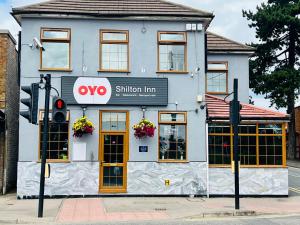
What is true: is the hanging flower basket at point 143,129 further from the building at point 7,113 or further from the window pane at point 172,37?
the building at point 7,113

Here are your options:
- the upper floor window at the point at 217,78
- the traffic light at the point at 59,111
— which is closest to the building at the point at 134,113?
the upper floor window at the point at 217,78

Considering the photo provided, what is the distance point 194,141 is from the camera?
19094 millimetres

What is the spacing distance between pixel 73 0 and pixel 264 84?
80.2 feet

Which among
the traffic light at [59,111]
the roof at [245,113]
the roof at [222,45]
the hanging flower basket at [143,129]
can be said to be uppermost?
the roof at [222,45]

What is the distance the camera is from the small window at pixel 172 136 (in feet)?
62.5

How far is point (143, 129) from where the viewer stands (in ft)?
60.5

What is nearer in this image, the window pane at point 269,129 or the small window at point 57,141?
the small window at point 57,141

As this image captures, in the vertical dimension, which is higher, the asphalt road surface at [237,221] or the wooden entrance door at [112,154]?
the wooden entrance door at [112,154]

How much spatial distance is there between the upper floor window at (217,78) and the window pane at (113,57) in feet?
18.8

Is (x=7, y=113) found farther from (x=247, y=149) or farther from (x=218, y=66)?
(x=218, y=66)

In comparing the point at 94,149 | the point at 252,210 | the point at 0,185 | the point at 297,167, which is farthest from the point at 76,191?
the point at 297,167

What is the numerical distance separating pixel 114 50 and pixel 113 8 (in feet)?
5.71

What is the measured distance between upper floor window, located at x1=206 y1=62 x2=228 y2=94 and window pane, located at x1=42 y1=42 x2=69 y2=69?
7502 mm

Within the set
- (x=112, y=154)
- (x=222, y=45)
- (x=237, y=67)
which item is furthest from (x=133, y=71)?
(x=237, y=67)
